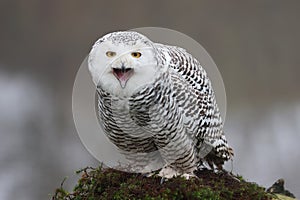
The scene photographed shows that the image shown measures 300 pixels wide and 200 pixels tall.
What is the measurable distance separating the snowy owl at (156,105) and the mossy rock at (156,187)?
0.05m

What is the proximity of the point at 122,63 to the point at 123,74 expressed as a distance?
30 millimetres

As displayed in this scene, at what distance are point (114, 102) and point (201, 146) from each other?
1.05ft

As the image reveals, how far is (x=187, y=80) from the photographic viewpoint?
1050 millimetres

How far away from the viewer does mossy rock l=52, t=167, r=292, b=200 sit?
99 cm

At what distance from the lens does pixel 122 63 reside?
0.86 m

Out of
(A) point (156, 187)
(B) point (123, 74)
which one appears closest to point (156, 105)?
(B) point (123, 74)

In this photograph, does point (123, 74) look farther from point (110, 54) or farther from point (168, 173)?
point (168, 173)

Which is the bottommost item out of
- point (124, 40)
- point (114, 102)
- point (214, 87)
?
point (114, 102)

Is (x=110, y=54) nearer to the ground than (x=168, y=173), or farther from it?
farther from it

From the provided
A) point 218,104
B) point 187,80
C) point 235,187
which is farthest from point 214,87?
point 235,187

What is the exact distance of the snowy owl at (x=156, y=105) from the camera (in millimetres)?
887

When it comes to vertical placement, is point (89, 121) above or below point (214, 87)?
below

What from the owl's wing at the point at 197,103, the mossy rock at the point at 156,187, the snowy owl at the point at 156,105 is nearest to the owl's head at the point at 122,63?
the snowy owl at the point at 156,105

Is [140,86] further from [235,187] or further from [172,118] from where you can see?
[235,187]
